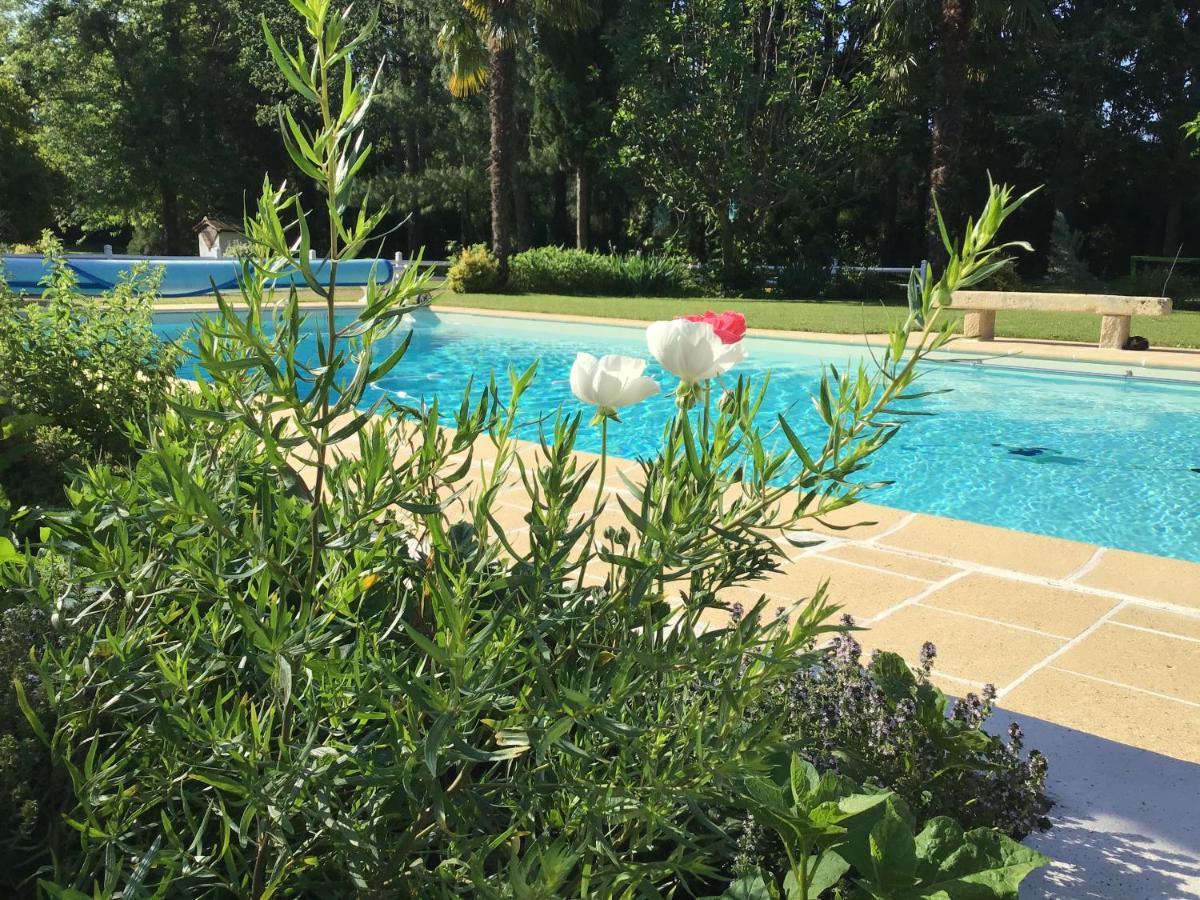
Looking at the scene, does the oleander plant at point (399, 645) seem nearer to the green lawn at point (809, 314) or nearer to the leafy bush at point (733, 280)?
the green lawn at point (809, 314)

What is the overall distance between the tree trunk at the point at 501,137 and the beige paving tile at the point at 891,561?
59.2 feet

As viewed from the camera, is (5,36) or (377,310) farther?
(5,36)

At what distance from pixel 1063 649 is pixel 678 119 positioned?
21.8 m

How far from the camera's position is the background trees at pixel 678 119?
21.8 meters

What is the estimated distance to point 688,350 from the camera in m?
1.26

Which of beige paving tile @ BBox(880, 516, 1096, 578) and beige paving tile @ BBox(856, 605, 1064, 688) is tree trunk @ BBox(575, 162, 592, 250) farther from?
beige paving tile @ BBox(856, 605, 1064, 688)

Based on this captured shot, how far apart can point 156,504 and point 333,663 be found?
11.0 inches

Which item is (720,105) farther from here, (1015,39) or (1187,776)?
(1187,776)

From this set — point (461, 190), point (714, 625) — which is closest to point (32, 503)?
point (714, 625)

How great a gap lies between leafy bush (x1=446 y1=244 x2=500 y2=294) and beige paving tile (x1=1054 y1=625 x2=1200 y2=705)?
18.9m

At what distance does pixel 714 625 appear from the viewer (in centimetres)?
312

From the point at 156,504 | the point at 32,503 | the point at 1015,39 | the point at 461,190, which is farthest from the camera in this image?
the point at 461,190

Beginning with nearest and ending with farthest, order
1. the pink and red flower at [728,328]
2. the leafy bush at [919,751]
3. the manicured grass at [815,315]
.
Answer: the pink and red flower at [728,328], the leafy bush at [919,751], the manicured grass at [815,315]

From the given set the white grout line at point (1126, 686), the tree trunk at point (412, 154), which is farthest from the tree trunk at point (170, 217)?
the white grout line at point (1126, 686)
